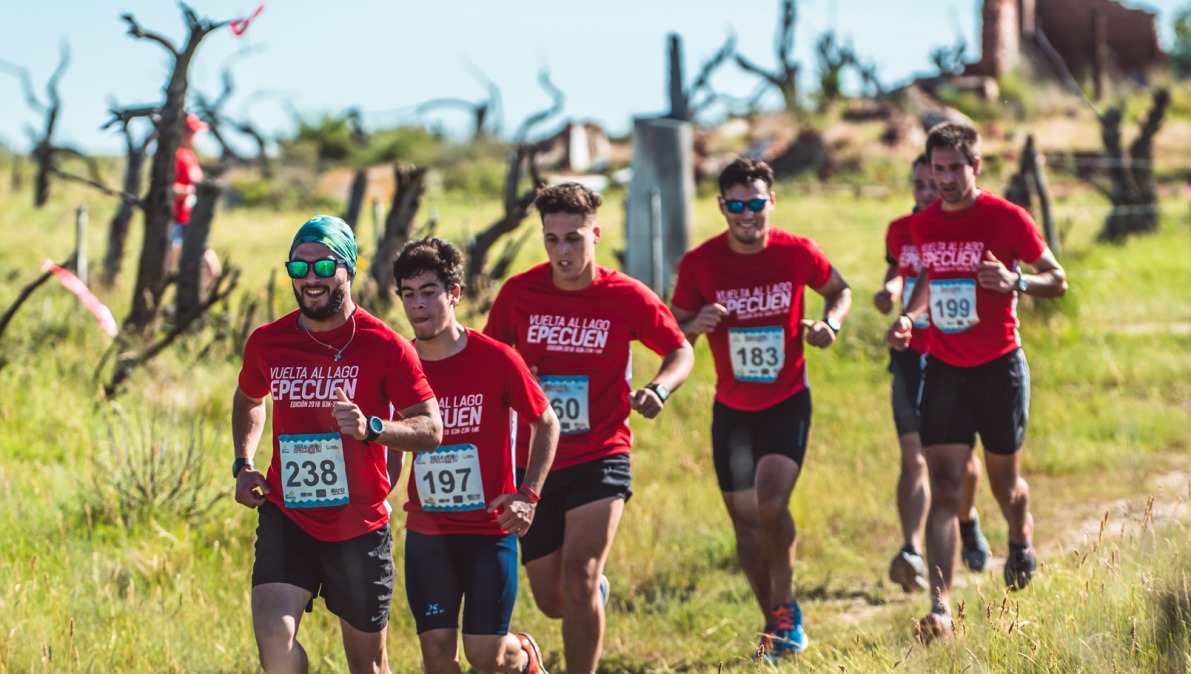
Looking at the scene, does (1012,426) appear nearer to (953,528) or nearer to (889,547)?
(953,528)

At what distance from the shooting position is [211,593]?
694 centimetres

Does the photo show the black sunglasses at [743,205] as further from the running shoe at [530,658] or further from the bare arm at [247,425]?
the bare arm at [247,425]

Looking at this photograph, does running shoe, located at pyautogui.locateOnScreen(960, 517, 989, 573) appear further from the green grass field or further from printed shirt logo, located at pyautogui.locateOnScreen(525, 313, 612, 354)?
printed shirt logo, located at pyautogui.locateOnScreen(525, 313, 612, 354)

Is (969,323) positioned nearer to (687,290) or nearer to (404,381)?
(687,290)

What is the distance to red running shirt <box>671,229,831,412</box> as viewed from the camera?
658 centimetres

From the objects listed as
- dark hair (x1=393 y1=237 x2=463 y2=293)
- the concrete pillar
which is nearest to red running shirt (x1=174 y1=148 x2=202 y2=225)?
the concrete pillar

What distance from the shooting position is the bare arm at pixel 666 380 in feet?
18.6

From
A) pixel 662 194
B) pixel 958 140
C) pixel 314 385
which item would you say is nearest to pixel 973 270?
pixel 958 140

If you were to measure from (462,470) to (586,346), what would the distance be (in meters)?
0.93

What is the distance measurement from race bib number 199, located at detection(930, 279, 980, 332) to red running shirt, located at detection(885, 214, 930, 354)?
448mm

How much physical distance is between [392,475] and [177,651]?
1.73 m

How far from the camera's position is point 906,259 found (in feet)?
24.7

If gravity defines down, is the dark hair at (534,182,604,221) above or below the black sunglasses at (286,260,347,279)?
above

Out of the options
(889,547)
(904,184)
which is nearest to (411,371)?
(889,547)
